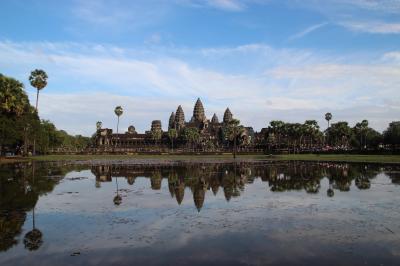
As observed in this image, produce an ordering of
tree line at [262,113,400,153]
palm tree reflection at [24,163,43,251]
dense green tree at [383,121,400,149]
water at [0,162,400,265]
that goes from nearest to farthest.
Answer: water at [0,162,400,265], palm tree reflection at [24,163,43,251], dense green tree at [383,121,400,149], tree line at [262,113,400,153]

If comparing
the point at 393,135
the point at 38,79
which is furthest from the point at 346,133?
the point at 38,79

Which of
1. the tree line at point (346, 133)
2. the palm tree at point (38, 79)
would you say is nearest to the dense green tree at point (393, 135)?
the tree line at point (346, 133)

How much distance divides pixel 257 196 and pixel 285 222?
775 centimetres

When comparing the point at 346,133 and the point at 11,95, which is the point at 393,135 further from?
the point at 11,95

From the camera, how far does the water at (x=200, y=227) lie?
1104 centimetres

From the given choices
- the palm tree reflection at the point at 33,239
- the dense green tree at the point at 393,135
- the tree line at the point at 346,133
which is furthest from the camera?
the tree line at the point at 346,133

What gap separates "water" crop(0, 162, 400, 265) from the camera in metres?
11.0

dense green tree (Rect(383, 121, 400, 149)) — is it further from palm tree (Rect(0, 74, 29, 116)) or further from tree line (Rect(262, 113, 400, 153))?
palm tree (Rect(0, 74, 29, 116))

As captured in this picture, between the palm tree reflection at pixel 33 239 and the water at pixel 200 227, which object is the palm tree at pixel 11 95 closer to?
the water at pixel 200 227

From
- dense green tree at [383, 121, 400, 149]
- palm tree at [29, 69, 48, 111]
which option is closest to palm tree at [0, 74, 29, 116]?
palm tree at [29, 69, 48, 111]

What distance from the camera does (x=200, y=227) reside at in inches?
584

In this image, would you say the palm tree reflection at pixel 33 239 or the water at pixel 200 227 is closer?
the water at pixel 200 227

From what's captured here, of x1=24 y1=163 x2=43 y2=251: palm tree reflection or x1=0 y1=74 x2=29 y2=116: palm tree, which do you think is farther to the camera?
x1=0 y1=74 x2=29 y2=116: palm tree

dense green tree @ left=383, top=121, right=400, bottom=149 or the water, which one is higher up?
dense green tree @ left=383, top=121, right=400, bottom=149
